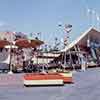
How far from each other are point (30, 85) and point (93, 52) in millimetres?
37796

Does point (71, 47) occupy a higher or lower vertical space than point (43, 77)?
higher

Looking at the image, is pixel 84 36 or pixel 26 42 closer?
pixel 26 42

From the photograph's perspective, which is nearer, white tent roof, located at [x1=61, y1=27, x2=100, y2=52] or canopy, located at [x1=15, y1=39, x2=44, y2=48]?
canopy, located at [x1=15, y1=39, x2=44, y2=48]

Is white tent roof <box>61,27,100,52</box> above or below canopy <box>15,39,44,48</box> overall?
above

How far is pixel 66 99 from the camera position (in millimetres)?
16438

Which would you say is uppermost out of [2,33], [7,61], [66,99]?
[2,33]

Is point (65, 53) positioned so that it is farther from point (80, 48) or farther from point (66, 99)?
point (66, 99)

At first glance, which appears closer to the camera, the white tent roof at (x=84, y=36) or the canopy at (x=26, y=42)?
the canopy at (x=26, y=42)

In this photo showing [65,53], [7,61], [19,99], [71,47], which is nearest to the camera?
[19,99]

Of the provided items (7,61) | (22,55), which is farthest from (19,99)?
(22,55)

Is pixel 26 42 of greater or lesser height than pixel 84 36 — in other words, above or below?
below

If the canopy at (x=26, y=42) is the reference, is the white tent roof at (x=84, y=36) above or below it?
above

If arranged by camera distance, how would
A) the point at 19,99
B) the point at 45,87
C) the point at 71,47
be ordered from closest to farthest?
the point at 19,99, the point at 45,87, the point at 71,47

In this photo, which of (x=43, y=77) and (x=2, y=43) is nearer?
(x=43, y=77)
